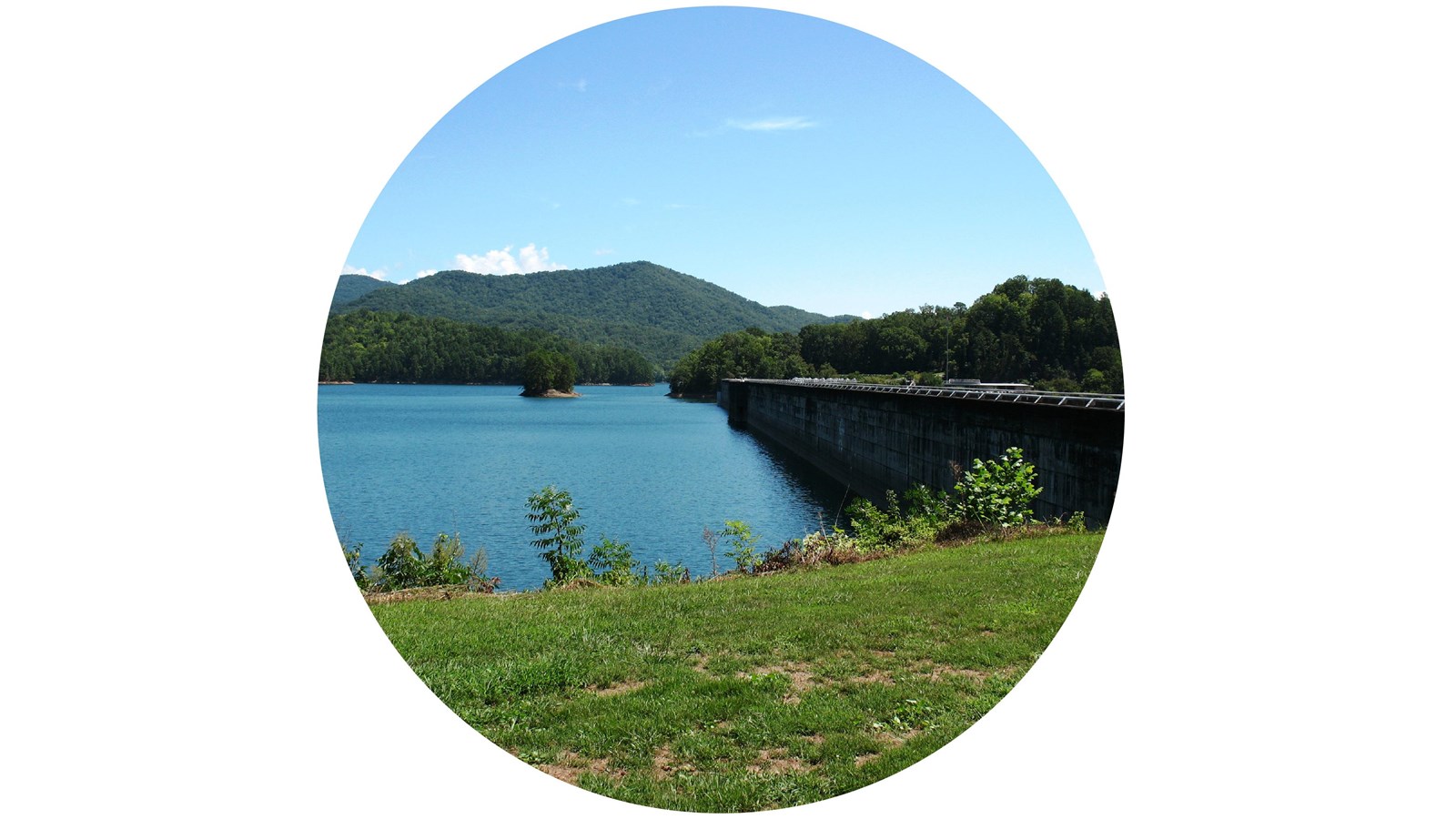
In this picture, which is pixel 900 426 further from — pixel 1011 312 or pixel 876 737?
pixel 1011 312

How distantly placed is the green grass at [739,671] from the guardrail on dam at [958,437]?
3.63 metres

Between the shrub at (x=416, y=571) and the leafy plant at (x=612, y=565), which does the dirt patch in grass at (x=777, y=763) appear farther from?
the shrub at (x=416, y=571)

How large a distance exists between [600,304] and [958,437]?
335 ft

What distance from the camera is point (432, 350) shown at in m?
108

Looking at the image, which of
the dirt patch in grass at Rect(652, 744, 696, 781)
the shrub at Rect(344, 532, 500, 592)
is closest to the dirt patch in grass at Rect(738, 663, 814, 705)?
the dirt patch in grass at Rect(652, 744, 696, 781)

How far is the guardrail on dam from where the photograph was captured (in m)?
16.5

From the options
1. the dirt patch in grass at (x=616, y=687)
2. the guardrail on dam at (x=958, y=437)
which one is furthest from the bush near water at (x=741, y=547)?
the dirt patch in grass at (x=616, y=687)

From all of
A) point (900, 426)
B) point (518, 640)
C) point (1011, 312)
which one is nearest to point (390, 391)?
point (1011, 312)

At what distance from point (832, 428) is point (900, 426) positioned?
42.1ft

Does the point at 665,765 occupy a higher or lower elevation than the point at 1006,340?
lower

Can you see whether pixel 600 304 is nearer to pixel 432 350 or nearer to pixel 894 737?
pixel 432 350

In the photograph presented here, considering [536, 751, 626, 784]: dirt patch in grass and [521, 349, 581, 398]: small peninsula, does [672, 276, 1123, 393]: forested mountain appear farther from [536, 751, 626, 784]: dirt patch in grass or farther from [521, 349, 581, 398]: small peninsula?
[536, 751, 626, 784]: dirt patch in grass

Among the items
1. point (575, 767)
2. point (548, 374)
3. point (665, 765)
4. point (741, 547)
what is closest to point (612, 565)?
point (741, 547)

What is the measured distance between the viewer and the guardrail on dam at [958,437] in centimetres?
1655
